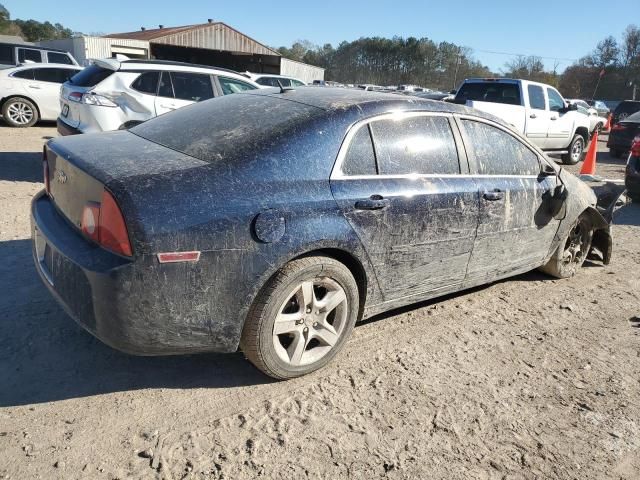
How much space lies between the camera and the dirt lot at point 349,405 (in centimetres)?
240

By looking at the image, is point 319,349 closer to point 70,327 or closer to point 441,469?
point 441,469

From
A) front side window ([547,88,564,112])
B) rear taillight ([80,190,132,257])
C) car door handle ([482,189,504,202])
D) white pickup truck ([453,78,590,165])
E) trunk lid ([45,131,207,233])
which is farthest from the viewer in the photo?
front side window ([547,88,564,112])

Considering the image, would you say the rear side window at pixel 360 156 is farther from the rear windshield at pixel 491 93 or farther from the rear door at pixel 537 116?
the rear door at pixel 537 116

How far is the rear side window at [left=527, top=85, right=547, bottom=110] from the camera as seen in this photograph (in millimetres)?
11664

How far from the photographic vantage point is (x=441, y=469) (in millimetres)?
2439

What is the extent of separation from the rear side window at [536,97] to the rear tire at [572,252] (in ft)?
24.1

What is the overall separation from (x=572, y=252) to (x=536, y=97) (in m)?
7.98

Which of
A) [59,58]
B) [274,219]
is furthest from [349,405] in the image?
[59,58]

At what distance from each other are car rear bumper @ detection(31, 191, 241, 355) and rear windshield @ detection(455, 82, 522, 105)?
10.0 metres

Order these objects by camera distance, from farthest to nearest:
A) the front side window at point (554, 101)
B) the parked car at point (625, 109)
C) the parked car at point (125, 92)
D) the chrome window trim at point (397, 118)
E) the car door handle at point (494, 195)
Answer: the parked car at point (625, 109)
the front side window at point (554, 101)
the parked car at point (125, 92)
the car door handle at point (494, 195)
the chrome window trim at point (397, 118)

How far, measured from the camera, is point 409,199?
128 inches

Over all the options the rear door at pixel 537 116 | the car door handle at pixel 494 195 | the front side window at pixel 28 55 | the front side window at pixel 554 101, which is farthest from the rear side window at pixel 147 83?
the front side window at pixel 28 55

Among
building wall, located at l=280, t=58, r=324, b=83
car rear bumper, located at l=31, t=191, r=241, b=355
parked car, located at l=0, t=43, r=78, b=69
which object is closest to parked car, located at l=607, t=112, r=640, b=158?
car rear bumper, located at l=31, t=191, r=241, b=355

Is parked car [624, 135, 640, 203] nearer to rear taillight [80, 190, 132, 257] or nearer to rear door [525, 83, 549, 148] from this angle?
rear door [525, 83, 549, 148]
